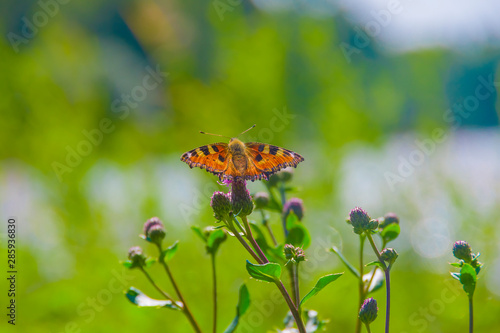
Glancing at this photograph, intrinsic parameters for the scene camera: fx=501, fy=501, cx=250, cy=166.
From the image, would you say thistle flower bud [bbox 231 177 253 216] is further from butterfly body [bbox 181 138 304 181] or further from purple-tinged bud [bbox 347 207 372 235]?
purple-tinged bud [bbox 347 207 372 235]

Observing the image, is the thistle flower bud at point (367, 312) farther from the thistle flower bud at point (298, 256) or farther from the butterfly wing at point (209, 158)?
the butterfly wing at point (209, 158)

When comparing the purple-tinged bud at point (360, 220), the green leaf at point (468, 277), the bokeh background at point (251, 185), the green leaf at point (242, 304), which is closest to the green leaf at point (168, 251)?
the green leaf at point (242, 304)

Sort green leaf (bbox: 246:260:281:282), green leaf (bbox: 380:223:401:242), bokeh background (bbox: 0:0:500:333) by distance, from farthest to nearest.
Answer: bokeh background (bbox: 0:0:500:333)
green leaf (bbox: 380:223:401:242)
green leaf (bbox: 246:260:281:282)

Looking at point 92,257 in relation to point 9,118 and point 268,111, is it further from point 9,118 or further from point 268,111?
point 268,111

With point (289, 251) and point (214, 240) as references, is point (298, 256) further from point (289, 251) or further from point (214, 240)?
point (214, 240)

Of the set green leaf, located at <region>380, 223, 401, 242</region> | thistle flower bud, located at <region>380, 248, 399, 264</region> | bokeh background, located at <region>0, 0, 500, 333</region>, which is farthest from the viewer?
bokeh background, located at <region>0, 0, 500, 333</region>

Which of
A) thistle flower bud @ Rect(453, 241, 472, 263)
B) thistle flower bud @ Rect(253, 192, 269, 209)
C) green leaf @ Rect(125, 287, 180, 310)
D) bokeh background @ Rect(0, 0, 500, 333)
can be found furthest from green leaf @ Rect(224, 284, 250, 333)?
bokeh background @ Rect(0, 0, 500, 333)
